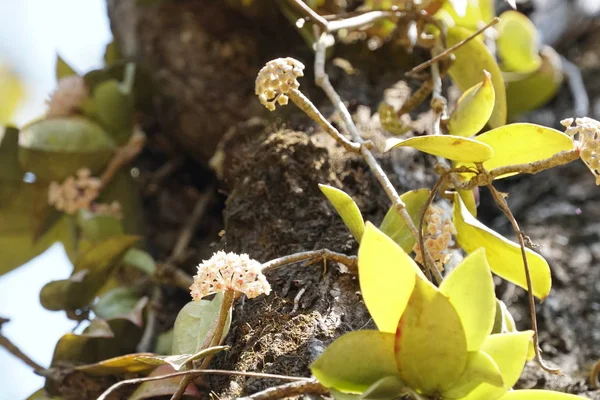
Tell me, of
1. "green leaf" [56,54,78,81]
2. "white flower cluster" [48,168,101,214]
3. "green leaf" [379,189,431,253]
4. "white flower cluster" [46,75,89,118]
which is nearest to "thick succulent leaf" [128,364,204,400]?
"green leaf" [379,189,431,253]

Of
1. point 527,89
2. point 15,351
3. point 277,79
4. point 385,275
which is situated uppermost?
point 277,79

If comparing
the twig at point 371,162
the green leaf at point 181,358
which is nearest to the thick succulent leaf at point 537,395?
the twig at point 371,162

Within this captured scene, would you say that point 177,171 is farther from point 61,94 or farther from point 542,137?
point 542,137

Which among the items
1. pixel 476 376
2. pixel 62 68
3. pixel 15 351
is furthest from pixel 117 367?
pixel 62 68

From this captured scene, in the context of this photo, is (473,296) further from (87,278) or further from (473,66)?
(87,278)

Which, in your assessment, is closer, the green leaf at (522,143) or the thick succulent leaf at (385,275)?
the thick succulent leaf at (385,275)

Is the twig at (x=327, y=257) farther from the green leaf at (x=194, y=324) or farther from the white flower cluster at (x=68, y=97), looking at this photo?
the white flower cluster at (x=68, y=97)

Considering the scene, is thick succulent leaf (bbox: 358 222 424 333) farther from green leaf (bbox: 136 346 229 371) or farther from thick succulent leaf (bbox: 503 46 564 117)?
thick succulent leaf (bbox: 503 46 564 117)
